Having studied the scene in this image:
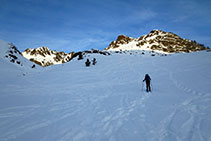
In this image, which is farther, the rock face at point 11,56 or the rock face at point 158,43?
the rock face at point 158,43

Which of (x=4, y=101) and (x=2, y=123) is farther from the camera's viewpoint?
(x=4, y=101)

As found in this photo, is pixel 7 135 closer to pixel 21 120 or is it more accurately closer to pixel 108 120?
pixel 21 120

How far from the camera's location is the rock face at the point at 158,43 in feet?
305

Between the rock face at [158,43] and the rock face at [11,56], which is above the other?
the rock face at [158,43]

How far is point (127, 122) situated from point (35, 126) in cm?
369

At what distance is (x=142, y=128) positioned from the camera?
14.2 ft

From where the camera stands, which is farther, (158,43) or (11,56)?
(158,43)

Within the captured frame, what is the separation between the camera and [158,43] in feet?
334

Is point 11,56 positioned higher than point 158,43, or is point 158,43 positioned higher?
point 158,43

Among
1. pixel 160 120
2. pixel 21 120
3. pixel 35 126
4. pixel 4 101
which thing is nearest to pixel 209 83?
pixel 160 120

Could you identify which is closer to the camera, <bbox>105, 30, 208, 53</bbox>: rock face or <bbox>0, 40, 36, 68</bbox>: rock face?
<bbox>0, 40, 36, 68</bbox>: rock face

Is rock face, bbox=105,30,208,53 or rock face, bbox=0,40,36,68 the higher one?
rock face, bbox=105,30,208,53

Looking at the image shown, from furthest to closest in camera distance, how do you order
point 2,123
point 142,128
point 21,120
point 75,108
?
point 75,108 → point 21,120 → point 2,123 → point 142,128

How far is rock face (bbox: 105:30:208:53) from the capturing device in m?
93.0
